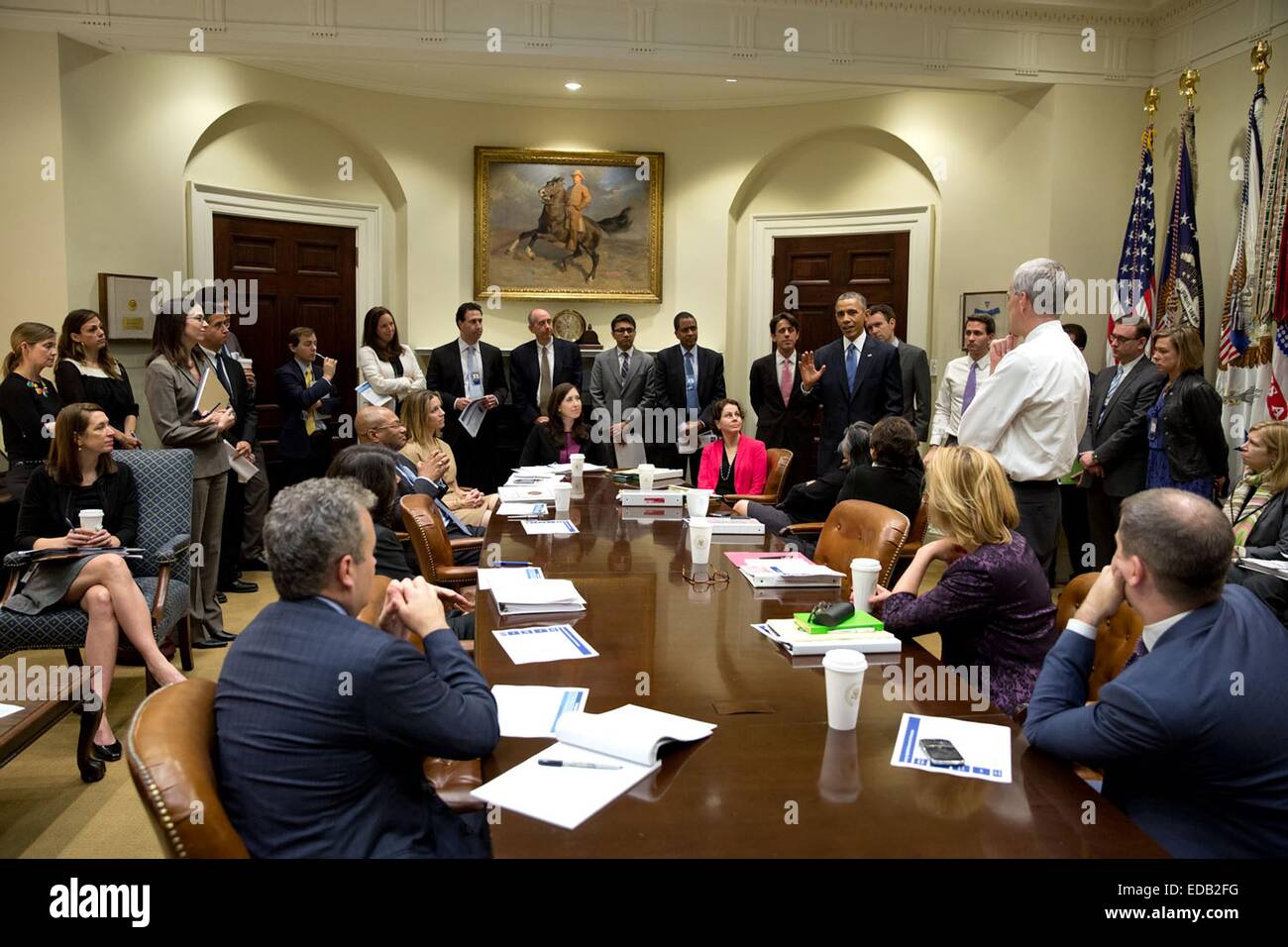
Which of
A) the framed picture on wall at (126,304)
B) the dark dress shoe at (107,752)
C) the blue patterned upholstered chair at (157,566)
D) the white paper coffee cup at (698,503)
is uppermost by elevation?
the framed picture on wall at (126,304)

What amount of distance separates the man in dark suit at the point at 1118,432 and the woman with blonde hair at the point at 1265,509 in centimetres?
147

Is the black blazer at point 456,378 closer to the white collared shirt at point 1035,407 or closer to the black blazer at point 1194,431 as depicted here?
the black blazer at point 1194,431

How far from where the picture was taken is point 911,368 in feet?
23.0

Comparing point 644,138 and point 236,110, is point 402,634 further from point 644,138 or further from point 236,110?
point 644,138

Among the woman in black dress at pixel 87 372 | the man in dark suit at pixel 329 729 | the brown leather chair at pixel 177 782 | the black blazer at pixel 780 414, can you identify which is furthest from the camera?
the black blazer at pixel 780 414

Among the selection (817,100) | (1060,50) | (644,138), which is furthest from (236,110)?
(1060,50)

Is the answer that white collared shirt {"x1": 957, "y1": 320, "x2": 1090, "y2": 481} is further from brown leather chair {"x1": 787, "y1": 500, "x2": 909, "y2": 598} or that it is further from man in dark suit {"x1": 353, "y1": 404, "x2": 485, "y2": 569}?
man in dark suit {"x1": 353, "y1": 404, "x2": 485, "y2": 569}

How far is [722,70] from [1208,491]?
155 inches

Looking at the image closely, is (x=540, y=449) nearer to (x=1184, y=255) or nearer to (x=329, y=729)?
(x=1184, y=255)

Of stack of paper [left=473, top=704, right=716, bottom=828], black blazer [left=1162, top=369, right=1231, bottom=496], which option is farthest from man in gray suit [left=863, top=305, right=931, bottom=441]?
stack of paper [left=473, top=704, right=716, bottom=828]

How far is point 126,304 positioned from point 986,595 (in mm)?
5867

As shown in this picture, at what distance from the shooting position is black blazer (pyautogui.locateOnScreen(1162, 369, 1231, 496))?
5566 millimetres

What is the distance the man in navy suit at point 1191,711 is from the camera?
65.9 inches

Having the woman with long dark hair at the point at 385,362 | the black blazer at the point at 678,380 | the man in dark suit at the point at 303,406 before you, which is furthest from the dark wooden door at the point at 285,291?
the black blazer at the point at 678,380
